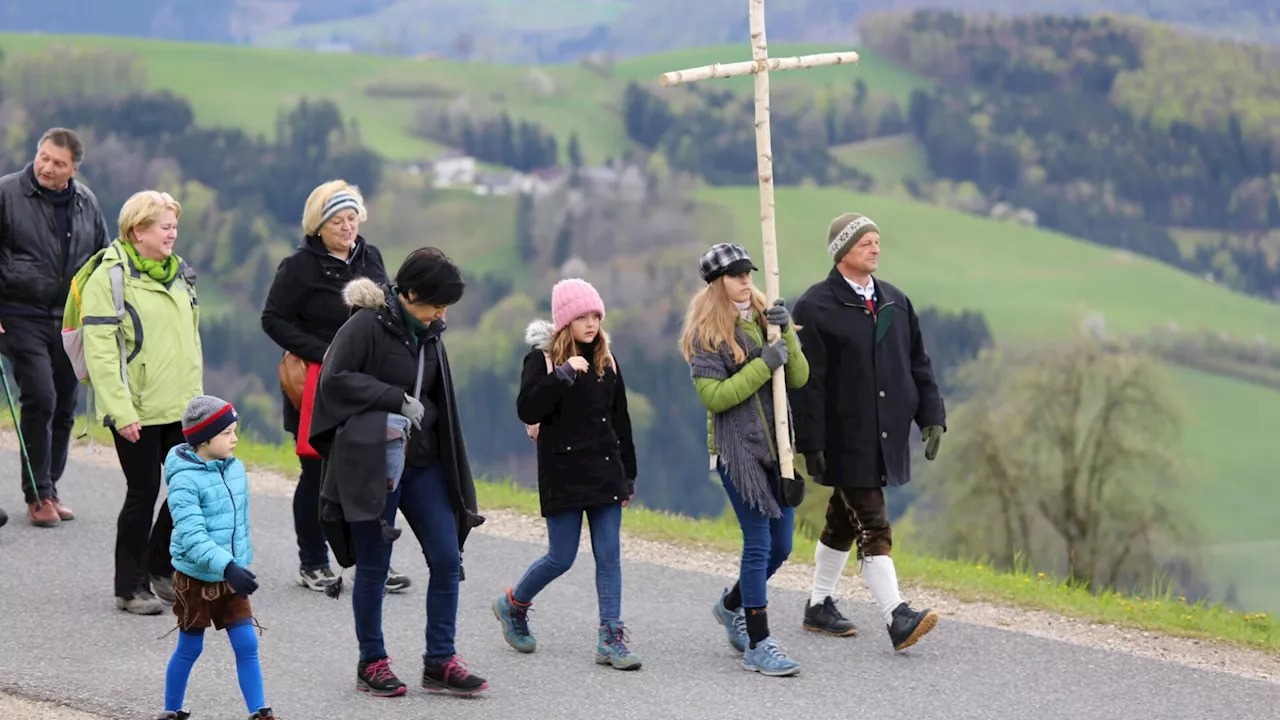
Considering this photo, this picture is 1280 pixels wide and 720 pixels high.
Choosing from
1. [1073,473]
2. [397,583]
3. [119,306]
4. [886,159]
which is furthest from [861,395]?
[886,159]

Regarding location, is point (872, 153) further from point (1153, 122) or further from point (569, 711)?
point (569, 711)

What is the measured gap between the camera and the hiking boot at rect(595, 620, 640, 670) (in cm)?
661

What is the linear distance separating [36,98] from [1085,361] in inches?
5291

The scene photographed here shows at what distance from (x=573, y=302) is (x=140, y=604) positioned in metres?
2.62

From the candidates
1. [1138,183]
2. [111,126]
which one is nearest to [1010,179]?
[1138,183]

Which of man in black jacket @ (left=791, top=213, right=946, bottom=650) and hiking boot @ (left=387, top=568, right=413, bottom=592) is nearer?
man in black jacket @ (left=791, top=213, right=946, bottom=650)

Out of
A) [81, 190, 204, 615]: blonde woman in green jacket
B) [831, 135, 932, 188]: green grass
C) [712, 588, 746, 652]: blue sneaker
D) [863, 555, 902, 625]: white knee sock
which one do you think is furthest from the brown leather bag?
[831, 135, 932, 188]: green grass

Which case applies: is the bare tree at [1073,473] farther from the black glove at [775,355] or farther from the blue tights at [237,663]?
the blue tights at [237,663]

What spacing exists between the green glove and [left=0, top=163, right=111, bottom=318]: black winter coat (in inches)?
177

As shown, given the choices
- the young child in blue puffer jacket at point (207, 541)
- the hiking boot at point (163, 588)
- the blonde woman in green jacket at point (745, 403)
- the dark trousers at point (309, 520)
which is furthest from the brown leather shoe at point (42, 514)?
the blonde woman in green jacket at point (745, 403)

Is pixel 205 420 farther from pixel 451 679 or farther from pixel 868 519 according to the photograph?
pixel 868 519

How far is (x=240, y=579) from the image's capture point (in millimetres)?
5355

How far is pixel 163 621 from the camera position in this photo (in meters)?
7.17

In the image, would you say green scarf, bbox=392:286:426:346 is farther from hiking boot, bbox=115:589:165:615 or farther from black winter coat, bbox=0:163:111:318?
black winter coat, bbox=0:163:111:318
